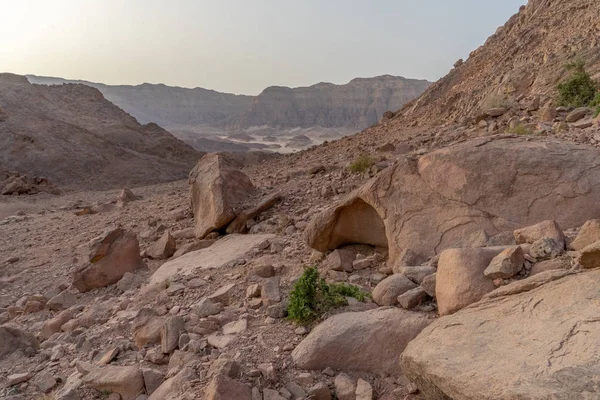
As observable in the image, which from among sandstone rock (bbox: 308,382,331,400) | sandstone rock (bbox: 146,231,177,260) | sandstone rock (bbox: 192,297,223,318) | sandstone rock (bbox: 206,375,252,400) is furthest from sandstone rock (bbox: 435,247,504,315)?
sandstone rock (bbox: 146,231,177,260)

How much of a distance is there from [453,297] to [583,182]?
1.79 m

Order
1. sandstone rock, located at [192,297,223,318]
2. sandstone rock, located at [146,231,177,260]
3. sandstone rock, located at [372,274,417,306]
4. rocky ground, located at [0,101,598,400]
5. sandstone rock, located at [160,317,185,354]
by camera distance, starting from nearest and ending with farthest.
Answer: rocky ground, located at [0,101,598,400], sandstone rock, located at [372,274,417,306], sandstone rock, located at [160,317,185,354], sandstone rock, located at [192,297,223,318], sandstone rock, located at [146,231,177,260]

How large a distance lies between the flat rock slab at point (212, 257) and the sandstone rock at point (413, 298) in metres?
2.59

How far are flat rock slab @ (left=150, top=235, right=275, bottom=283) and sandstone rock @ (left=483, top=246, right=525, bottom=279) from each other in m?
3.21

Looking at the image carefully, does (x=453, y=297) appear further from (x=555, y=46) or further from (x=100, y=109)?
(x=100, y=109)

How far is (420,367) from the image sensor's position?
2482mm

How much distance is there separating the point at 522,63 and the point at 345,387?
12.4 metres

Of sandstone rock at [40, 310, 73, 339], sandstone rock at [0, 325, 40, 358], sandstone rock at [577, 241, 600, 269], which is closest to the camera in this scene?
sandstone rock at [577, 241, 600, 269]

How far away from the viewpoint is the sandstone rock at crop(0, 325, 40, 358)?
179 inches

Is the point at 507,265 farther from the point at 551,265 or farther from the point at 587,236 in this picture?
the point at 587,236

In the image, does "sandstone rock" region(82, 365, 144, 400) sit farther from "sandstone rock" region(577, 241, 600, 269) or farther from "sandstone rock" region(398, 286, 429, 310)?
"sandstone rock" region(577, 241, 600, 269)

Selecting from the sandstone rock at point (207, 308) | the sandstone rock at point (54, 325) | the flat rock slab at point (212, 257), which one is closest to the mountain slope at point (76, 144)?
the flat rock slab at point (212, 257)

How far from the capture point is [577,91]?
8.66 m

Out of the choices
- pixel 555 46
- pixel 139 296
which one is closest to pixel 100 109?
pixel 555 46
